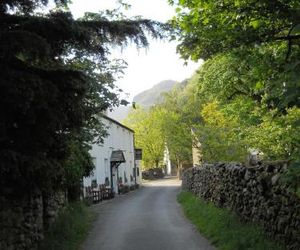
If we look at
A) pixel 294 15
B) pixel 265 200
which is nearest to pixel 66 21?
pixel 294 15

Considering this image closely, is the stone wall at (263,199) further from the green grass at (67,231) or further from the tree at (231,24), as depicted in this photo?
the green grass at (67,231)

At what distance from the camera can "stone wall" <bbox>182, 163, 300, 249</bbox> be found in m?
9.44

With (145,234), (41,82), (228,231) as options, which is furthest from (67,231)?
(41,82)

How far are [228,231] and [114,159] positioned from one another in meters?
30.4

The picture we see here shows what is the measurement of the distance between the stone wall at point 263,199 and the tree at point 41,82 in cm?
393

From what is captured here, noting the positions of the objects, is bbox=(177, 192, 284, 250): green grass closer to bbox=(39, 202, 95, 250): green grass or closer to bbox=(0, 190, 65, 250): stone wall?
bbox=(39, 202, 95, 250): green grass

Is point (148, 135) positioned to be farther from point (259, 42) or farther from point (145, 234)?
point (259, 42)

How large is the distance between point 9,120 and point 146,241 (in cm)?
601

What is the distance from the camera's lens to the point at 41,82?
883cm

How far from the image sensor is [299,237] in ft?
29.1

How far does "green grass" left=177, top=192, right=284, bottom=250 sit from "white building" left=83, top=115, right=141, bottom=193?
14392mm

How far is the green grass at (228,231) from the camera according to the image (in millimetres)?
10633

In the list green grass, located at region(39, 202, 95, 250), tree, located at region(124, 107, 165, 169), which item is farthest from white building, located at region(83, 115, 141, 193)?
tree, located at region(124, 107, 165, 169)

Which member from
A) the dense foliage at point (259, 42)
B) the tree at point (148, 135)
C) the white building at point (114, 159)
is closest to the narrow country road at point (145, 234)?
the dense foliage at point (259, 42)
